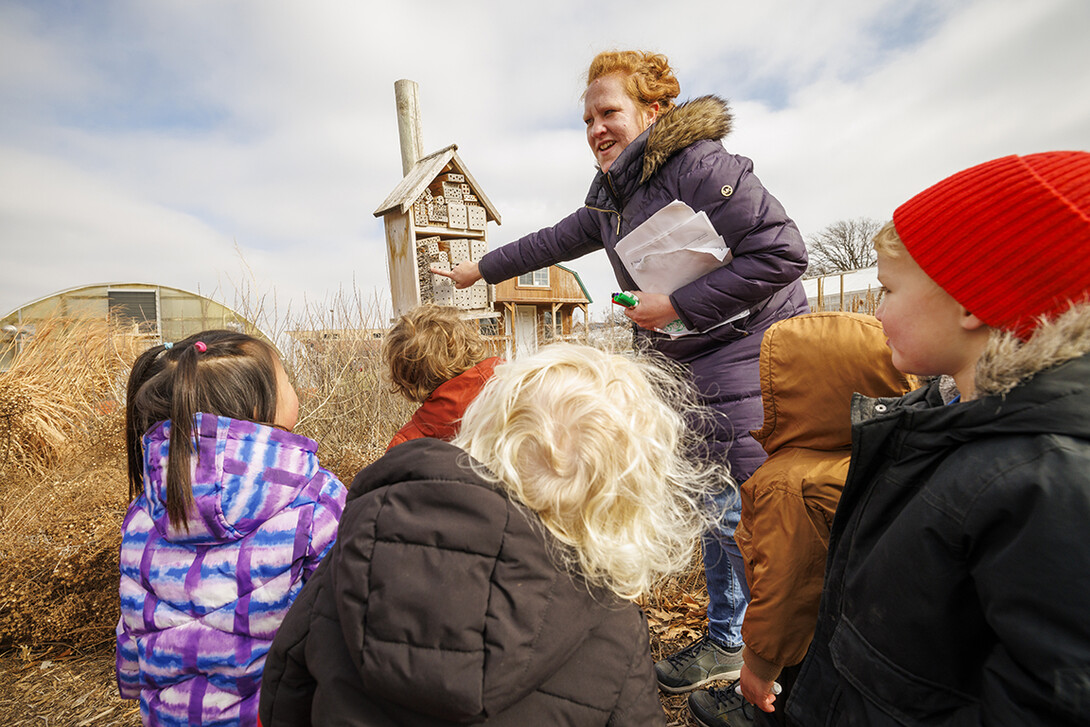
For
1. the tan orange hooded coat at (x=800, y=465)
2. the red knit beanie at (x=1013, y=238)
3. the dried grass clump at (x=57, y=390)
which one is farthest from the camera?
the dried grass clump at (x=57, y=390)

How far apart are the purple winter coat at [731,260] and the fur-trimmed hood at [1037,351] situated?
1008 millimetres

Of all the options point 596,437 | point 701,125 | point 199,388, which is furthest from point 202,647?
point 701,125

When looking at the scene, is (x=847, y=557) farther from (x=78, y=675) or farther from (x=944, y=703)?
(x=78, y=675)

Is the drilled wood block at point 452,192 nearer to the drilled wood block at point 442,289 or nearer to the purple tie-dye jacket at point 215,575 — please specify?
the drilled wood block at point 442,289

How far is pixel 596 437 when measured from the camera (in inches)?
36.6

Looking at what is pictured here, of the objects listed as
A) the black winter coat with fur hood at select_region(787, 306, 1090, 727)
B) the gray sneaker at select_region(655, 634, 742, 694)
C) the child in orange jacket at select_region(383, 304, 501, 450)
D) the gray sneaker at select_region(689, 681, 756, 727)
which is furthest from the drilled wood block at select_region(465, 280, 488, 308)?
the black winter coat with fur hood at select_region(787, 306, 1090, 727)

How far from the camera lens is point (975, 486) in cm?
77

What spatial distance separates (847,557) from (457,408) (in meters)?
1.63

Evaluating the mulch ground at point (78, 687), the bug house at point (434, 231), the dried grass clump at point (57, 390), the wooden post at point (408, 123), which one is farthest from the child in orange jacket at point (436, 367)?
the dried grass clump at point (57, 390)

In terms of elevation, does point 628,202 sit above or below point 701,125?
below

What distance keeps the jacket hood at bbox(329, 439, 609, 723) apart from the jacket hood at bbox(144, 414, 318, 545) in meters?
0.64

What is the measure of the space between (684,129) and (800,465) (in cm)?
121

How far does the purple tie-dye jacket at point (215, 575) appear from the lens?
1.28 meters

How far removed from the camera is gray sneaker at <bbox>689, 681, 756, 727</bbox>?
70.8 inches
